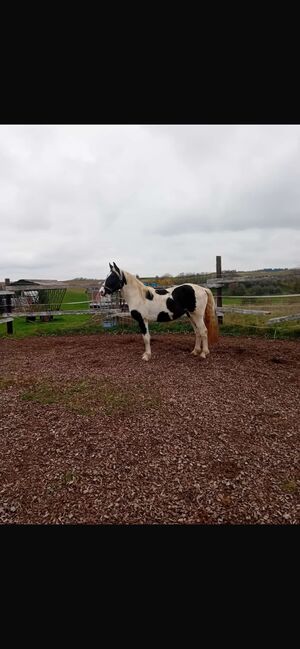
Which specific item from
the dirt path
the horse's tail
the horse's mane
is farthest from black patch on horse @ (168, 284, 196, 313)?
the dirt path

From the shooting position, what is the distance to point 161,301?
19.0ft

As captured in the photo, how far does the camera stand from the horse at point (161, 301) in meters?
5.72

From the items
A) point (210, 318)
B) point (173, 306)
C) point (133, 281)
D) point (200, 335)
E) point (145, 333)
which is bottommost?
point (200, 335)

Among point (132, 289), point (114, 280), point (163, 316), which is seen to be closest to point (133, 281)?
point (132, 289)

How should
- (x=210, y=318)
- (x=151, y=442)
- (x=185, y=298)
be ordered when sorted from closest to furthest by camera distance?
1. (x=151, y=442)
2. (x=185, y=298)
3. (x=210, y=318)

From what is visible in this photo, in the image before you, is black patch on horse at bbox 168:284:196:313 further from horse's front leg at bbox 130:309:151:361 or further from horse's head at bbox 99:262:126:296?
horse's head at bbox 99:262:126:296

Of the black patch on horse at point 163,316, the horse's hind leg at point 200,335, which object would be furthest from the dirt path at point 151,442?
the black patch on horse at point 163,316

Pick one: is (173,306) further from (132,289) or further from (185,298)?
(132,289)

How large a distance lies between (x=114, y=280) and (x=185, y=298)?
1592 mm

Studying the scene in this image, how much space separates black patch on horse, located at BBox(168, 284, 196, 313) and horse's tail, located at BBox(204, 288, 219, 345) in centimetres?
37

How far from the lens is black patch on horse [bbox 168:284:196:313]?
570 centimetres

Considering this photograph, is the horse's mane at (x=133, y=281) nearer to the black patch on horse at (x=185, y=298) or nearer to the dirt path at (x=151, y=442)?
the black patch on horse at (x=185, y=298)

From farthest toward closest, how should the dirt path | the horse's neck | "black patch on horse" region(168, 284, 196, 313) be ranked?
1. the horse's neck
2. "black patch on horse" region(168, 284, 196, 313)
3. the dirt path

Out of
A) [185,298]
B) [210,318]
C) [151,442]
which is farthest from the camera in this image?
[210,318]
